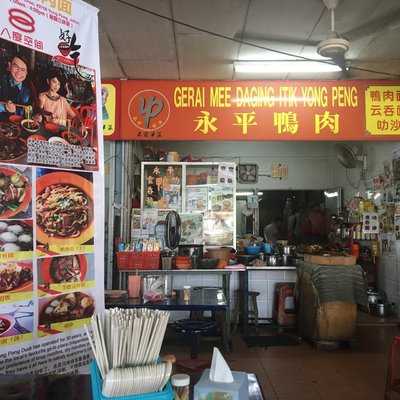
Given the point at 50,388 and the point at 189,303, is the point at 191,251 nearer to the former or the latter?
the point at 189,303

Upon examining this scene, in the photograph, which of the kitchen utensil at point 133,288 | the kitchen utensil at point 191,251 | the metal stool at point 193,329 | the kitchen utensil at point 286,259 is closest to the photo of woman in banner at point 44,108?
the kitchen utensil at point 133,288

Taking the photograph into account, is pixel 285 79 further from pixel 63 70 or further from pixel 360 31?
pixel 63 70

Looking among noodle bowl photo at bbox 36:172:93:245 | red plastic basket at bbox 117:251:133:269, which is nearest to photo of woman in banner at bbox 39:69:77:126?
noodle bowl photo at bbox 36:172:93:245

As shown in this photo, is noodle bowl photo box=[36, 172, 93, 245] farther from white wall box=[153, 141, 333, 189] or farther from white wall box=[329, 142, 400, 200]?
white wall box=[153, 141, 333, 189]

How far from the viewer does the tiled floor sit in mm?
3955

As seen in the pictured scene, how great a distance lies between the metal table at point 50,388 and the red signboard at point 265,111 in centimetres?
367

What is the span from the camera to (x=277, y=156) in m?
9.67

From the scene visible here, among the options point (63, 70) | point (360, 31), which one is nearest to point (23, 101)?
point (63, 70)

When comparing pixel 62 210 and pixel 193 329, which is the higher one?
pixel 62 210

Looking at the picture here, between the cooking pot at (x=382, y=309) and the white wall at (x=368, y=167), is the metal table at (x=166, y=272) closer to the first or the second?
the cooking pot at (x=382, y=309)

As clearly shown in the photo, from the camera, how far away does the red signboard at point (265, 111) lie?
4773 mm

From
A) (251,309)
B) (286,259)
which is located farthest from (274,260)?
(251,309)

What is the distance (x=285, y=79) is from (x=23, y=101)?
13.1 feet

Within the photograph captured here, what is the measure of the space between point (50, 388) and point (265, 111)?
399 cm
